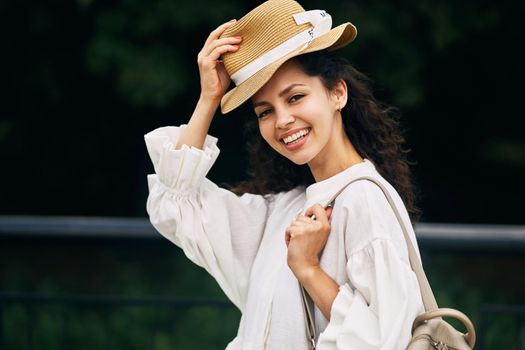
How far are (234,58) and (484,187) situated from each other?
20.0ft

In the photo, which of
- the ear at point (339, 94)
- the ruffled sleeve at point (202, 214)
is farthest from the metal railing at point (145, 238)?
the ear at point (339, 94)

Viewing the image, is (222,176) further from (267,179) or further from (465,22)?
(267,179)

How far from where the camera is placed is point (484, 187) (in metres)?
8.12

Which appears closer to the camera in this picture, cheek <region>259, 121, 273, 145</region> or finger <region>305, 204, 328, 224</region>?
finger <region>305, 204, 328, 224</region>

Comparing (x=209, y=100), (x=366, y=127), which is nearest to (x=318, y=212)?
(x=366, y=127)

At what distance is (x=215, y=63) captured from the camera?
8.10 feet

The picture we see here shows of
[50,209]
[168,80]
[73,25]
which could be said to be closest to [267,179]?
[168,80]

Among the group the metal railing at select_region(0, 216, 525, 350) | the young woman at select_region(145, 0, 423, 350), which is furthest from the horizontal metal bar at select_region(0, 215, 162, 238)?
the young woman at select_region(145, 0, 423, 350)

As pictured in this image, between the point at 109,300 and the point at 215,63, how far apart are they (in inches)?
78.3

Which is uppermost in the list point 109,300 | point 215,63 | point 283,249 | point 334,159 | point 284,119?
point 215,63

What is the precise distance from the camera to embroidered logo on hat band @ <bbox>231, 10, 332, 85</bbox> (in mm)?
2305

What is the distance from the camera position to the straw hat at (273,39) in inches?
90.2

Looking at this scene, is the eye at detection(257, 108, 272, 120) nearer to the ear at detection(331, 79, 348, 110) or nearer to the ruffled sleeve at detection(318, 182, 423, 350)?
the ear at detection(331, 79, 348, 110)

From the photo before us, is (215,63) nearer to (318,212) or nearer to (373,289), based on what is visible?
(318,212)
